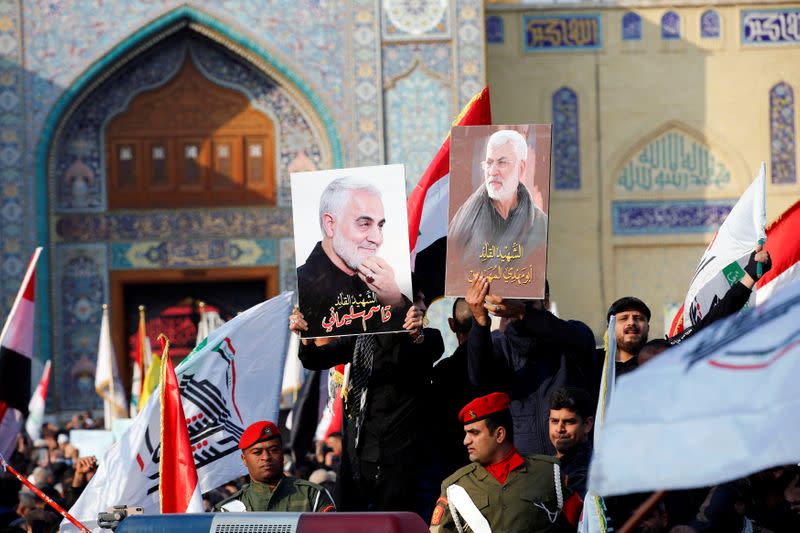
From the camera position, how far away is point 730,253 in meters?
5.75

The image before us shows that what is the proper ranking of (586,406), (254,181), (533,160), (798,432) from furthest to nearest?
(254,181), (533,160), (586,406), (798,432)

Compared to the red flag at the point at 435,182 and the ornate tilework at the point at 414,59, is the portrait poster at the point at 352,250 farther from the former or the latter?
the ornate tilework at the point at 414,59

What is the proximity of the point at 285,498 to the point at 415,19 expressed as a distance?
36.6 feet

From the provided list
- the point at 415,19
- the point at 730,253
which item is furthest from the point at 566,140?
the point at 730,253

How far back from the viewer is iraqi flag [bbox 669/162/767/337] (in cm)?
567

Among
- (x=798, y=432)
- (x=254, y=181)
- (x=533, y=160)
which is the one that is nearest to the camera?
(x=798, y=432)

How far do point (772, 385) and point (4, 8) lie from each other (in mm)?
14057

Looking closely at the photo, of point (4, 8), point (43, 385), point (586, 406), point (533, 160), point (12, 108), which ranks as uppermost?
point (4, 8)

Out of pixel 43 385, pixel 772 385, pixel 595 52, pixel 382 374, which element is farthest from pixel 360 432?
pixel 595 52

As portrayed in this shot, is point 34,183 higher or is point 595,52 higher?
point 595,52

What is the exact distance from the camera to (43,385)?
12.5 m

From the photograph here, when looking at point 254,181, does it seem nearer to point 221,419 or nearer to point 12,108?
point 12,108

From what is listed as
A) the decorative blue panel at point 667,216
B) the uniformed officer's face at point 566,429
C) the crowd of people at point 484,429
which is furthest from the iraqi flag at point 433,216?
the decorative blue panel at point 667,216

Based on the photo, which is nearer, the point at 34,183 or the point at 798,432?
the point at 798,432
